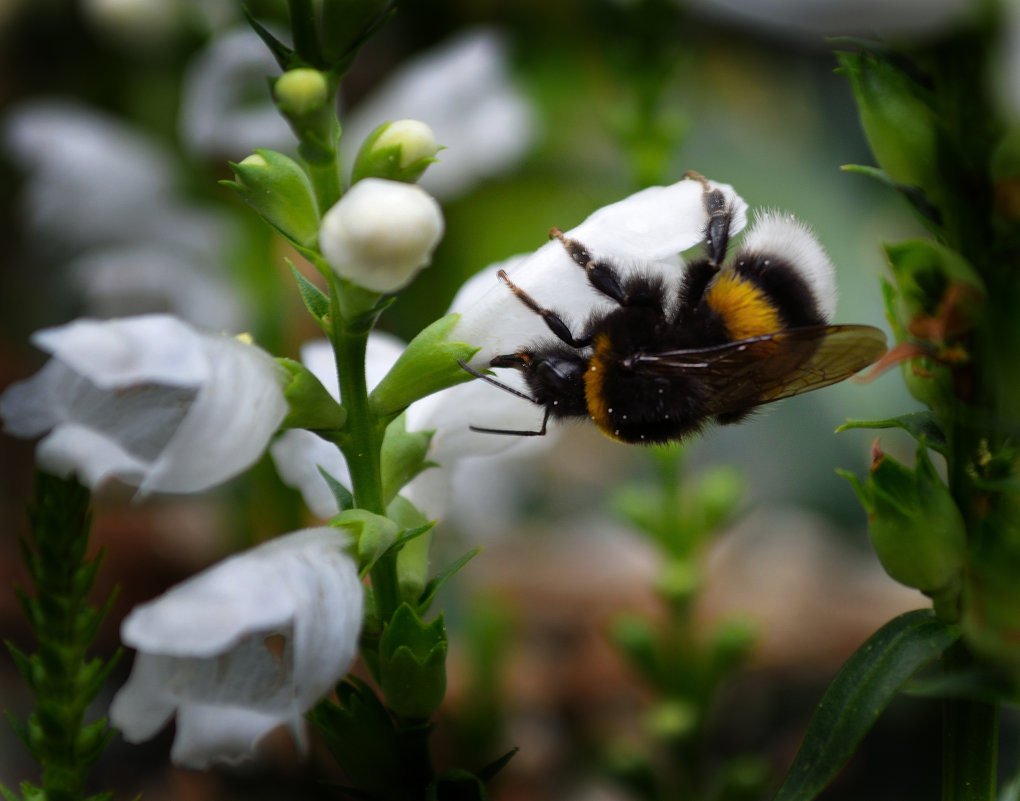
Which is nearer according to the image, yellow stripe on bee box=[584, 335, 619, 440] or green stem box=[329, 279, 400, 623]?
green stem box=[329, 279, 400, 623]

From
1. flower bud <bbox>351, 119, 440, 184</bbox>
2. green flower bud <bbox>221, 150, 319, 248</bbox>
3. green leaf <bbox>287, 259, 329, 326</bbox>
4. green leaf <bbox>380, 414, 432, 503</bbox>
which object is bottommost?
green leaf <bbox>380, 414, 432, 503</bbox>

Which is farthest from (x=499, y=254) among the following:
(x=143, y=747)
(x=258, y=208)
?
(x=258, y=208)

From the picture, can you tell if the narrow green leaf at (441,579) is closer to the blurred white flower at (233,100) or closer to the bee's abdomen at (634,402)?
the bee's abdomen at (634,402)

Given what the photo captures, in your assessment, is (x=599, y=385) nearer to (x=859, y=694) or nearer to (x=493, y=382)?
(x=493, y=382)

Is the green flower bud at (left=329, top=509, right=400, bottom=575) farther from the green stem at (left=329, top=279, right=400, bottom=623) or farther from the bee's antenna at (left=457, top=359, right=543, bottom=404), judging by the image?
the bee's antenna at (left=457, top=359, right=543, bottom=404)

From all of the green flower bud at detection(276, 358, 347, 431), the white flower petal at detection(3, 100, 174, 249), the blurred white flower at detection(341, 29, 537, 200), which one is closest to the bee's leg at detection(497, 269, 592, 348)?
the green flower bud at detection(276, 358, 347, 431)

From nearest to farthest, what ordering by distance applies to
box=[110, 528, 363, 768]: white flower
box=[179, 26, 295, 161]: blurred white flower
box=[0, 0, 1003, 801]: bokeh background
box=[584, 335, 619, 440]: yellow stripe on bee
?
1. box=[110, 528, 363, 768]: white flower
2. box=[584, 335, 619, 440]: yellow stripe on bee
3. box=[0, 0, 1003, 801]: bokeh background
4. box=[179, 26, 295, 161]: blurred white flower

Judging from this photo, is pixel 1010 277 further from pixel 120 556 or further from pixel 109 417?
pixel 120 556
